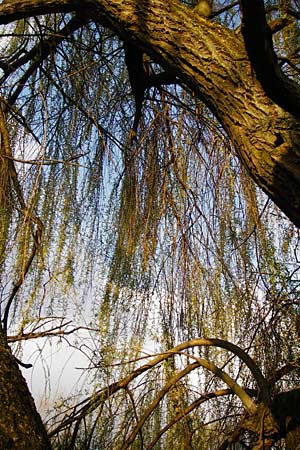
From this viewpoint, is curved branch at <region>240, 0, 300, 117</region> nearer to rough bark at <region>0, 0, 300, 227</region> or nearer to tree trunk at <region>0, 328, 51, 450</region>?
rough bark at <region>0, 0, 300, 227</region>

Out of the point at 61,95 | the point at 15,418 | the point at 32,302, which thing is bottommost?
the point at 15,418

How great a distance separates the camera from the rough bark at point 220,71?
102 centimetres

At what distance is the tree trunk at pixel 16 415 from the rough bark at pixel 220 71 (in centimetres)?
51

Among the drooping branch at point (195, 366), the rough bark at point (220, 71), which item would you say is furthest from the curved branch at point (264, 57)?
the drooping branch at point (195, 366)

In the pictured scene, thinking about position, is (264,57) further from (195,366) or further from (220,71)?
(195,366)

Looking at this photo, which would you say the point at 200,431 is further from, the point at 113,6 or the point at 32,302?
the point at 113,6

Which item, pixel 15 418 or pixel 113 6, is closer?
pixel 15 418

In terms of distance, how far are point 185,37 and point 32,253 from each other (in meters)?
0.60

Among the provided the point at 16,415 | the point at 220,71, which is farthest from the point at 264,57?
the point at 16,415

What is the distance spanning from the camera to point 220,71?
3.80 feet

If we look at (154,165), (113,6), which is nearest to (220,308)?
(154,165)

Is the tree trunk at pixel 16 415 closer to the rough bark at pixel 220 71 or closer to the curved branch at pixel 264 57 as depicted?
the rough bark at pixel 220 71

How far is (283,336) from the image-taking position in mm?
1391

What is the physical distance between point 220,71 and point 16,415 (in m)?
0.70
